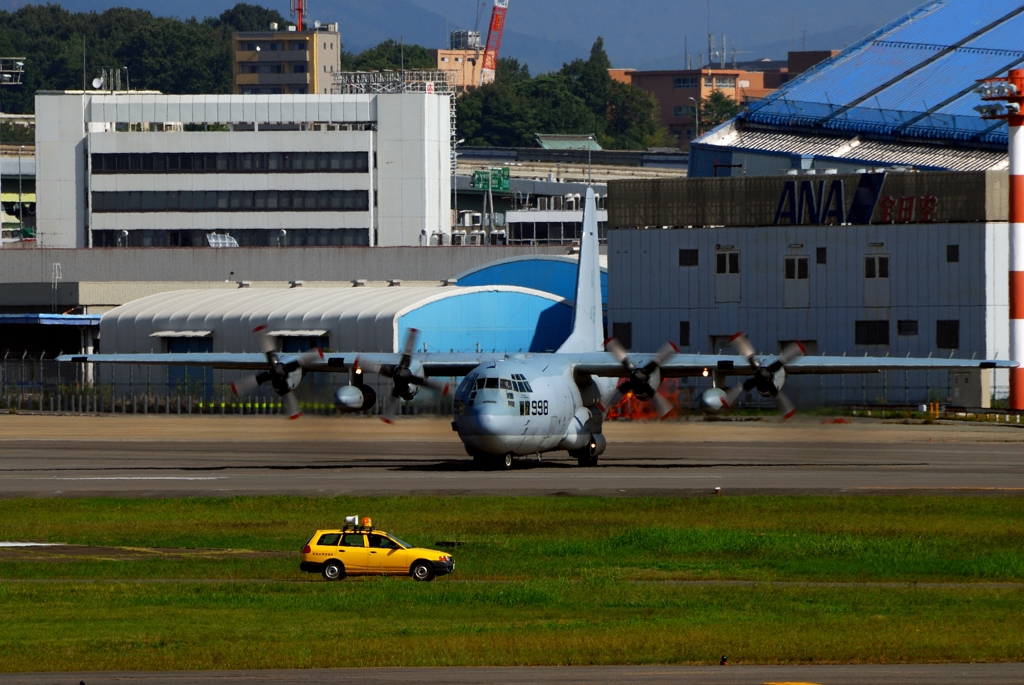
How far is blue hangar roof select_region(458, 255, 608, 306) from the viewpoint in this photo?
101688mm

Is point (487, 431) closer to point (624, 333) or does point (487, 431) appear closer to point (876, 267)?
point (876, 267)

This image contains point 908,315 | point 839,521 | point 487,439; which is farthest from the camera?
point 908,315

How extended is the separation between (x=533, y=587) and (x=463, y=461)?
27.8 m

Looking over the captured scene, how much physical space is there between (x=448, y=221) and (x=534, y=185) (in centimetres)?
4003

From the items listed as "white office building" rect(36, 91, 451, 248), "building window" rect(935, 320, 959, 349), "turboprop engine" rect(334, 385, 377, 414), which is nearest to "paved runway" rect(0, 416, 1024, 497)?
"turboprop engine" rect(334, 385, 377, 414)

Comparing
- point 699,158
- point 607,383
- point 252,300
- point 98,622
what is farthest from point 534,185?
point 98,622

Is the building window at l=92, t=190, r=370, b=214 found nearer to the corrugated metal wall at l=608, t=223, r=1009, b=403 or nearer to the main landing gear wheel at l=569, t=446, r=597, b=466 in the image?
the corrugated metal wall at l=608, t=223, r=1009, b=403

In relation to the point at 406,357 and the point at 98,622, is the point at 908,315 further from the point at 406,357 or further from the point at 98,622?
the point at 98,622

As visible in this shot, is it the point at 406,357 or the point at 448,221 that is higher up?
the point at 448,221

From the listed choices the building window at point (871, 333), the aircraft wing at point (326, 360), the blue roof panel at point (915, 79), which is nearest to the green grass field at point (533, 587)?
the aircraft wing at point (326, 360)

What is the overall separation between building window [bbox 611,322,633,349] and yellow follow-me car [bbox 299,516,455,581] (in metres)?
60.7

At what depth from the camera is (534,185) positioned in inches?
7126

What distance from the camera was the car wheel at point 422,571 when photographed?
28.8 metres

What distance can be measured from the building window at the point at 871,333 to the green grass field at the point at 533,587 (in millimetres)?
42789
